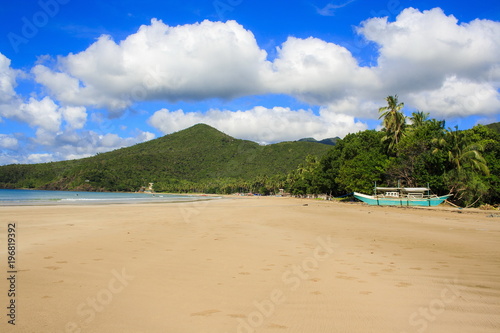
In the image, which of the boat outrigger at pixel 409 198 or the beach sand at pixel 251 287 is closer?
the beach sand at pixel 251 287

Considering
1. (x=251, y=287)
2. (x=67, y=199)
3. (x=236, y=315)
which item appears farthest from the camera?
(x=67, y=199)

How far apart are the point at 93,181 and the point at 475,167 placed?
167042 mm

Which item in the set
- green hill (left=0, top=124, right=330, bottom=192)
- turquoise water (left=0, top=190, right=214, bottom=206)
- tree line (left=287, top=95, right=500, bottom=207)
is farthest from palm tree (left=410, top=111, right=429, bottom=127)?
green hill (left=0, top=124, right=330, bottom=192)

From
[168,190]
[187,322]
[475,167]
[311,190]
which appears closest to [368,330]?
[187,322]

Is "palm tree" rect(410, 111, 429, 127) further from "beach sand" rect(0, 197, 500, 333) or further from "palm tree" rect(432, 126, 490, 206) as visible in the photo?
"beach sand" rect(0, 197, 500, 333)

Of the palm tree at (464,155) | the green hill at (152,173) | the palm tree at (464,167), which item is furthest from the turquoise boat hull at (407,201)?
the green hill at (152,173)

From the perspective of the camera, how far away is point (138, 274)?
5.76 m

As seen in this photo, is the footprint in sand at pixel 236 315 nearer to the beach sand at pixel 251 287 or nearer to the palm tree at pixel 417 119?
the beach sand at pixel 251 287

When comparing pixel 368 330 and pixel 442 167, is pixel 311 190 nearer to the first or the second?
pixel 442 167

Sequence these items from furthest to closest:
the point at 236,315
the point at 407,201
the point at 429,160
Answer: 1. the point at 429,160
2. the point at 407,201
3. the point at 236,315

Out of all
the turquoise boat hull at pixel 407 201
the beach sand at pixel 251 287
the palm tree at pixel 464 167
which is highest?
the palm tree at pixel 464 167

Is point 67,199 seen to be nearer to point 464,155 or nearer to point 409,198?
point 409,198

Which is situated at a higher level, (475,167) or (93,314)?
(475,167)

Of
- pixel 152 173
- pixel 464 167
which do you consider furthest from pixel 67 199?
pixel 152 173
